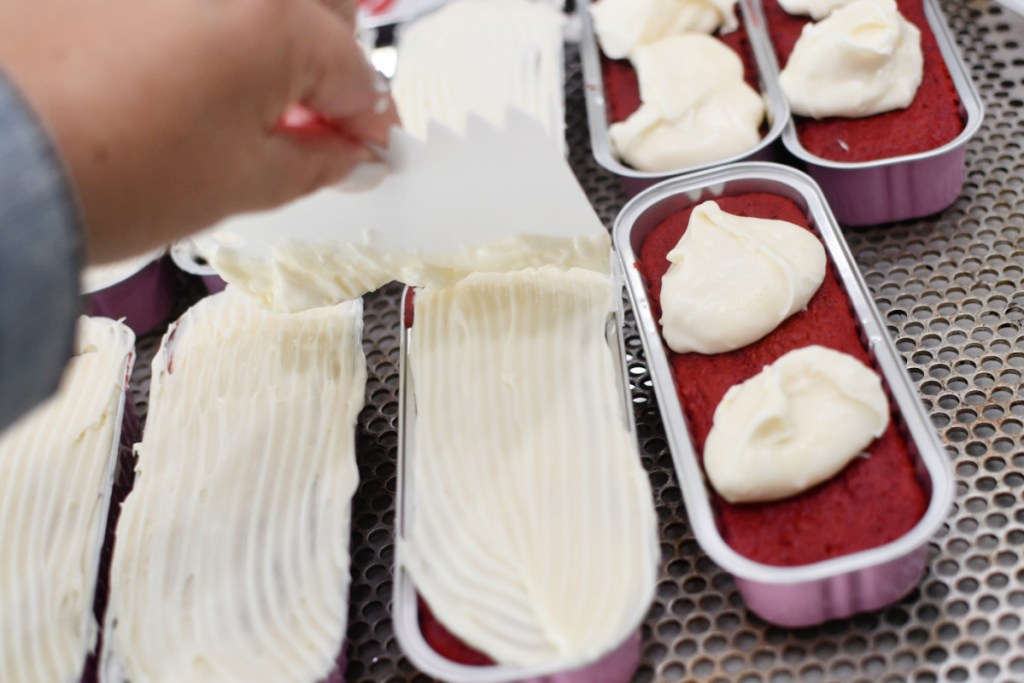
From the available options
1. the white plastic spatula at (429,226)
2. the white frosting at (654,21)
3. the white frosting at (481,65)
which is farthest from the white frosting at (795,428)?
the white frosting at (654,21)

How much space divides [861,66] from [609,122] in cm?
48

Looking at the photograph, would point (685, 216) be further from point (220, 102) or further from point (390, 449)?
point (220, 102)

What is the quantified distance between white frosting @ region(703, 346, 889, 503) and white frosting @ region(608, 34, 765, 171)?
598 millimetres

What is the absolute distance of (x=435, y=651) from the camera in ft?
3.59

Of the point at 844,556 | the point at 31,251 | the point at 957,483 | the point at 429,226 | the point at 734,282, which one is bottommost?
the point at 957,483

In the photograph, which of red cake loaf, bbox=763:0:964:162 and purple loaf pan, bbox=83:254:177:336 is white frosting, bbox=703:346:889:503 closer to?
red cake loaf, bbox=763:0:964:162

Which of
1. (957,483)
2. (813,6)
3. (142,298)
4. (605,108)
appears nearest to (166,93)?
(142,298)

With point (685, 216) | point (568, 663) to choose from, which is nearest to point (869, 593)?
point (568, 663)

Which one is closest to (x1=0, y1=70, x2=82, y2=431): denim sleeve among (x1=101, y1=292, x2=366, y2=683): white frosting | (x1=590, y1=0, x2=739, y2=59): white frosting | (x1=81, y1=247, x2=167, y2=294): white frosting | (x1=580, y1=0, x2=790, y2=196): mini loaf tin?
(x1=101, y1=292, x2=366, y2=683): white frosting

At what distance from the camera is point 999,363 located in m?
1.35

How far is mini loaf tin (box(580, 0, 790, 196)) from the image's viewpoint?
1621 mm

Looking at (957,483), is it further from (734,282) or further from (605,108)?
(605,108)

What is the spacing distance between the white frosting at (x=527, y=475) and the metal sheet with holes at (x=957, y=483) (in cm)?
15

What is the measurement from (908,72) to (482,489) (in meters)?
1.09
